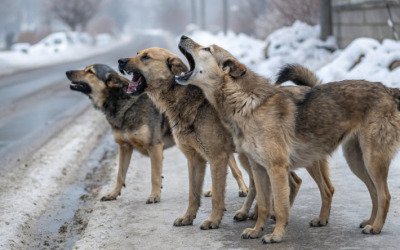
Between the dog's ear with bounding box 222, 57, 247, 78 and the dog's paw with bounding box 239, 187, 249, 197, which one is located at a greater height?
the dog's ear with bounding box 222, 57, 247, 78

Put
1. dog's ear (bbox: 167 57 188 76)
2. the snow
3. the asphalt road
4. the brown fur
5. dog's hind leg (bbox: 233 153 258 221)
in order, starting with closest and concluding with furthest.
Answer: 1. the brown fur
2. dog's hind leg (bbox: 233 153 258 221)
3. dog's ear (bbox: 167 57 188 76)
4. the asphalt road
5. the snow

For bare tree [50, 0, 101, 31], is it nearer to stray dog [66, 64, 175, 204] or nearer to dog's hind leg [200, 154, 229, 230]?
stray dog [66, 64, 175, 204]

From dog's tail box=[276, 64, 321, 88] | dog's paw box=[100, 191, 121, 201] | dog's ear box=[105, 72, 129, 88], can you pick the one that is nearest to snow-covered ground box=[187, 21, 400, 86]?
dog's tail box=[276, 64, 321, 88]

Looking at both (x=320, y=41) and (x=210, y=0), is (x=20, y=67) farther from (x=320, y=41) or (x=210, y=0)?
(x=210, y=0)

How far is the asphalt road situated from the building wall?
8.65m

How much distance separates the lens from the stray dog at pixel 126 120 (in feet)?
20.1

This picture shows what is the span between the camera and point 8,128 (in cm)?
1063

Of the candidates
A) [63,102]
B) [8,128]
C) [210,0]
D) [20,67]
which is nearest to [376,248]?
[8,128]

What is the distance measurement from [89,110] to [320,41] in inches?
332

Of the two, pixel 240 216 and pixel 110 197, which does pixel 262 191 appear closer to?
pixel 240 216

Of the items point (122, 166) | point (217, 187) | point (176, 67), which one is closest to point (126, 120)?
point (122, 166)

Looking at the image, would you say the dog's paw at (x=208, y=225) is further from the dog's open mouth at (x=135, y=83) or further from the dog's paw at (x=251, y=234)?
the dog's open mouth at (x=135, y=83)

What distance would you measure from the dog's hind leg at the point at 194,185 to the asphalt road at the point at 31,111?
12.7ft

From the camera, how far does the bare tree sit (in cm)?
4809
